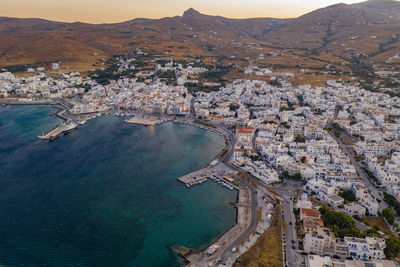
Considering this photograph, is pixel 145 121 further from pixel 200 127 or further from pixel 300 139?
pixel 300 139

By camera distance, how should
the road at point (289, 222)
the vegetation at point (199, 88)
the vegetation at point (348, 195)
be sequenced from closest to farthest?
1. the road at point (289, 222)
2. the vegetation at point (348, 195)
3. the vegetation at point (199, 88)

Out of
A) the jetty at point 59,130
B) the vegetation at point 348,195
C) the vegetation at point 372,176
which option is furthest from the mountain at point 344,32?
the jetty at point 59,130

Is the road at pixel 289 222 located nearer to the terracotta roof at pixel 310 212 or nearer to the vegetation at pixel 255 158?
the terracotta roof at pixel 310 212

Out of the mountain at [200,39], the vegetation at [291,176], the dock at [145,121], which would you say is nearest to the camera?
the vegetation at [291,176]

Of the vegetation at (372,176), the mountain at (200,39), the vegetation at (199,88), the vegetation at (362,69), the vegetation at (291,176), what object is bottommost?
the vegetation at (291,176)

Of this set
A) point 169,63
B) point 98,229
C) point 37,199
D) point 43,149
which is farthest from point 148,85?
point 98,229
